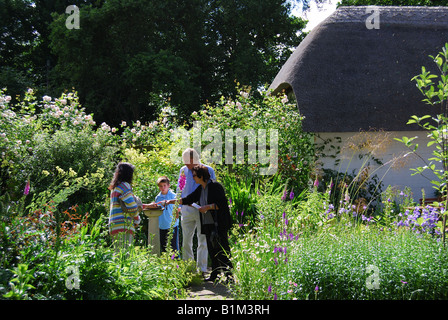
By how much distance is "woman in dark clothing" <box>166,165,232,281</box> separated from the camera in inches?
204

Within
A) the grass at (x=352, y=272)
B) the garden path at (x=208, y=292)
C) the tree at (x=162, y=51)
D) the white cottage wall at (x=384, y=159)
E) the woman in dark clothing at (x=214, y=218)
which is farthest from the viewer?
the tree at (x=162, y=51)

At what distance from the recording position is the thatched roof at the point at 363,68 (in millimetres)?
9641

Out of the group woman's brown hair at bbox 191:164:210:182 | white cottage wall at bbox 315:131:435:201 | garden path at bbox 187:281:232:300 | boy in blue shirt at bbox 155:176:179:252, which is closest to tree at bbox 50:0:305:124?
white cottage wall at bbox 315:131:435:201

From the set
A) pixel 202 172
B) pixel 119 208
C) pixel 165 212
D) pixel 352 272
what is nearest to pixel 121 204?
pixel 119 208

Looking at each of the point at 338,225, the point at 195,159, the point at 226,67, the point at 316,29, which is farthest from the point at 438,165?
the point at 226,67

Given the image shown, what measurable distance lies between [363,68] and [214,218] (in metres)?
6.80

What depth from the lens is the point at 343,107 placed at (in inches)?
382

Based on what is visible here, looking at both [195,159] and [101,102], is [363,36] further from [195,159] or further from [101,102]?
[101,102]

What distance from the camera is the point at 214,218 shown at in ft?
17.2

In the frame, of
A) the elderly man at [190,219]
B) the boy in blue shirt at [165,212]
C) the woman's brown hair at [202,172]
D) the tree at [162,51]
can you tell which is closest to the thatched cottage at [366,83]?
the boy in blue shirt at [165,212]

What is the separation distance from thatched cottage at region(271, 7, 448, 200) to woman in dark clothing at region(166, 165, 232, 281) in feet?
14.7

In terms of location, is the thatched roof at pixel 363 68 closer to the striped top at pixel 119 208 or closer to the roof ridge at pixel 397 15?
the roof ridge at pixel 397 15

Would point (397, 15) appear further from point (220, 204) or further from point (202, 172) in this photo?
point (220, 204)

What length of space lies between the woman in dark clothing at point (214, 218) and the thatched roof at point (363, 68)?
4481mm
